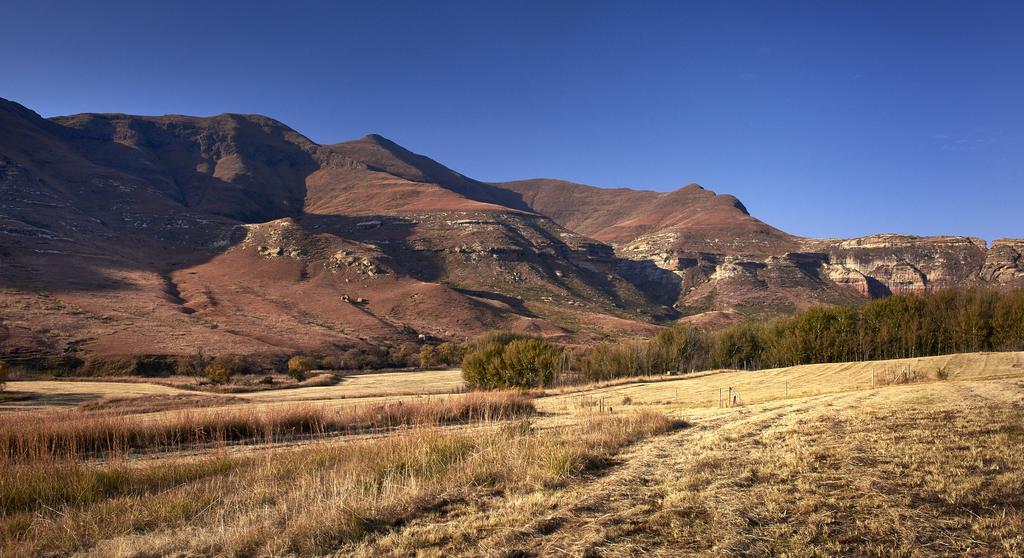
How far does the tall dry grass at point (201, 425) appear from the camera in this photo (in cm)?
1314

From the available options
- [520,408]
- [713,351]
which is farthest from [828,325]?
[520,408]

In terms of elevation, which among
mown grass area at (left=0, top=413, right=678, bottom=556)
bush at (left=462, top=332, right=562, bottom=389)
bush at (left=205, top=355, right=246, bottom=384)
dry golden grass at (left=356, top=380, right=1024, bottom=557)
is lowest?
bush at (left=205, top=355, right=246, bottom=384)

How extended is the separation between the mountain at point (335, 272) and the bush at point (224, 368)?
5125 mm

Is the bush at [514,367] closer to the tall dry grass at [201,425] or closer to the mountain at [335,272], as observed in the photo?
the tall dry grass at [201,425]

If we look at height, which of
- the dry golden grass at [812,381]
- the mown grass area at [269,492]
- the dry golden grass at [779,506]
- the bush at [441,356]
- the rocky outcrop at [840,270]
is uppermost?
the rocky outcrop at [840,270]

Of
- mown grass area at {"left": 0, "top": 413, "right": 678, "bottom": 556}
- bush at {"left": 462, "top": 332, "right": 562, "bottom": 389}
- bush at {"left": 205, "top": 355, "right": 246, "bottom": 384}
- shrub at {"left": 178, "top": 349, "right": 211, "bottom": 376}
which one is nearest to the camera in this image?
mown grass area at {"left": 0, "top": 413, "right": 678, "bottom": 556}

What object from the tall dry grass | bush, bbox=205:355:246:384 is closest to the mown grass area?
the tall dry grass

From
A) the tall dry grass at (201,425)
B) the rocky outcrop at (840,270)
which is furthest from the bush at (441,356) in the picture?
the rocky outcrop at (840,270)

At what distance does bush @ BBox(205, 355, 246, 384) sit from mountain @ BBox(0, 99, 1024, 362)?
512 cm

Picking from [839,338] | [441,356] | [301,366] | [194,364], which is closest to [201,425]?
[301,366]

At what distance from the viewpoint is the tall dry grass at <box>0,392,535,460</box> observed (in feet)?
43.1

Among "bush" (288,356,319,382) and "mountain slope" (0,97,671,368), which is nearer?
"bush" (288,356,319,382)

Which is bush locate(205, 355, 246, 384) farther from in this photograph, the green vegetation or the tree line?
the green vegetation

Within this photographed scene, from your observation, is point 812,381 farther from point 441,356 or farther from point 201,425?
point 441,356
